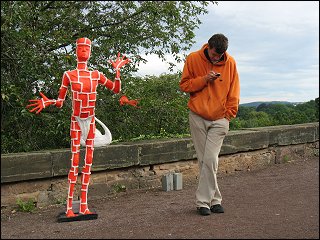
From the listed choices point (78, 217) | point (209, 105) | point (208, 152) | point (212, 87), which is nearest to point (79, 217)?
point (78, 217)

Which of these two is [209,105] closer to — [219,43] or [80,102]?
[219,43]

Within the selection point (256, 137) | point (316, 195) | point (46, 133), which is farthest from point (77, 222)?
point (256, 137)

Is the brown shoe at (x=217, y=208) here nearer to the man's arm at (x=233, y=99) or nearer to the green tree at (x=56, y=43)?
the man's arm at (x=233, y=99)

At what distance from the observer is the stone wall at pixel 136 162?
591cm

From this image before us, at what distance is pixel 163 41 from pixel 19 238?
227 inches

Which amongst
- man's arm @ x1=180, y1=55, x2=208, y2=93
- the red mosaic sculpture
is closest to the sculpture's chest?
the red mosaic sculpture

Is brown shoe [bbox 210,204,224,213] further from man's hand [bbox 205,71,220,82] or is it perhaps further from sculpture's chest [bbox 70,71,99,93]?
sculpture's chest [bbox 70,71,99,93]

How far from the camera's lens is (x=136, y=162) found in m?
6.96

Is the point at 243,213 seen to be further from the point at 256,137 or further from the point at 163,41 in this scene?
the point at 163,41

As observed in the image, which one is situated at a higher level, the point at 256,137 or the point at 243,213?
the point at 256,137

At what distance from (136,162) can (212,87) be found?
6.50 feet

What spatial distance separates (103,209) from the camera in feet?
19.6

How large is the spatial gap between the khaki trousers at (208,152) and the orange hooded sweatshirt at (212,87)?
0.10 m

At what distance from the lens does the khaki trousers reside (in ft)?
18.0
